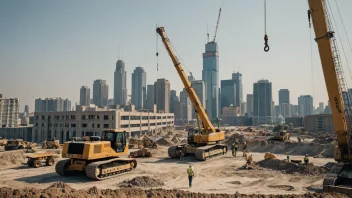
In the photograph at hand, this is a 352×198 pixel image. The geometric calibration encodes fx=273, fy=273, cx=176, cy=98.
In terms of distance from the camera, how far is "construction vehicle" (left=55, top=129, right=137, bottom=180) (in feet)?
56.5

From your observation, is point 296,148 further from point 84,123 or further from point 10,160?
point 84,123

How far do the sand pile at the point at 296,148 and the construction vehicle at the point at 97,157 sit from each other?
23664mm

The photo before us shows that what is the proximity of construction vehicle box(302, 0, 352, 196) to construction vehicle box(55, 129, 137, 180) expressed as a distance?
42.1 feet

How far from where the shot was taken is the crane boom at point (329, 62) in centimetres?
1424

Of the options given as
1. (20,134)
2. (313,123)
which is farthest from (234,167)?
(313,123)

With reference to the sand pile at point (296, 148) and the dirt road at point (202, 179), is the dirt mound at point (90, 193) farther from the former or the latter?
the sand pile at point (296, 148)

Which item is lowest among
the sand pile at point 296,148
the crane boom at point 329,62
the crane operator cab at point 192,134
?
the sand pile at point 296,148

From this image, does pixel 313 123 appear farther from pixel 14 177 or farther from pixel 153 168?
pixel 14 177

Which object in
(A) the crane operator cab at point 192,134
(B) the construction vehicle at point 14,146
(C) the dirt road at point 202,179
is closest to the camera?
(C) the dirt road at point 202,179

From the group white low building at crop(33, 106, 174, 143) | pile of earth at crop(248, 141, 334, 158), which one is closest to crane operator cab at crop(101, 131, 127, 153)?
pile of earth at crop(248, 141, 334, 158)

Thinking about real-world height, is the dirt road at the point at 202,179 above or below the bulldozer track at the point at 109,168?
below

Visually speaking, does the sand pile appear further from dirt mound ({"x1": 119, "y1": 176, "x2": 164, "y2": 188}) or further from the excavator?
dirt mound ({"x1": 119, "y1": 176, "x2": 164, "y2": 188})

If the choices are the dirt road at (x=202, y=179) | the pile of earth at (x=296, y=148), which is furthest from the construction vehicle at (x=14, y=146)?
the pile of earth at (x=296, y=148)

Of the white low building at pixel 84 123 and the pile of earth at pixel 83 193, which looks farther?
the white low building at pixel 84 123
